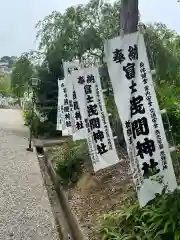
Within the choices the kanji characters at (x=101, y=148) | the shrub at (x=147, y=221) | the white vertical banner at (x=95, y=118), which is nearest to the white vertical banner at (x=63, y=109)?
the white vertical banner at (x=95, y=118)

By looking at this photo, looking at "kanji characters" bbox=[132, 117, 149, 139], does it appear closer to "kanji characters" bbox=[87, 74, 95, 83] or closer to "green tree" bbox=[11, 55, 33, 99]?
"kanji characters" bbox=[87, 74, 95, 83]

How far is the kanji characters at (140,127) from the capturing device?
13.1 ft

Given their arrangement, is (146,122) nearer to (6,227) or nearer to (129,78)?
(129,78)

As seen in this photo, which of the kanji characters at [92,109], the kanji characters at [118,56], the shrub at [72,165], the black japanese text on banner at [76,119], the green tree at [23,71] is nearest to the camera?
the kanji characters at [118,56]

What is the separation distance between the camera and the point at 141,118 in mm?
3998

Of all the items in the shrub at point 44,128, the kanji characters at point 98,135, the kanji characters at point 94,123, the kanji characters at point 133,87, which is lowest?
the shrub at point 44,128

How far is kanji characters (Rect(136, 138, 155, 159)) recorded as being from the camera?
12.9 feet

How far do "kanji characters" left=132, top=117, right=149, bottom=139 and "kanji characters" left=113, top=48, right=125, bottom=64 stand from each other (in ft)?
2.27

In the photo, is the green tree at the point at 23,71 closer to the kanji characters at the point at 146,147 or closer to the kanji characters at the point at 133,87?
the kanji characters at the point at 133,87

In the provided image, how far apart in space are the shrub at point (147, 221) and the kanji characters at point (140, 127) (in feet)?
2.28

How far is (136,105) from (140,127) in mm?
236

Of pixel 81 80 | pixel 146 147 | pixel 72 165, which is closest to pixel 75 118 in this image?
pixel 72 165

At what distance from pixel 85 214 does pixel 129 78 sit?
2693 mm

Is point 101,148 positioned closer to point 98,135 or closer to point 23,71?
point 98,135
